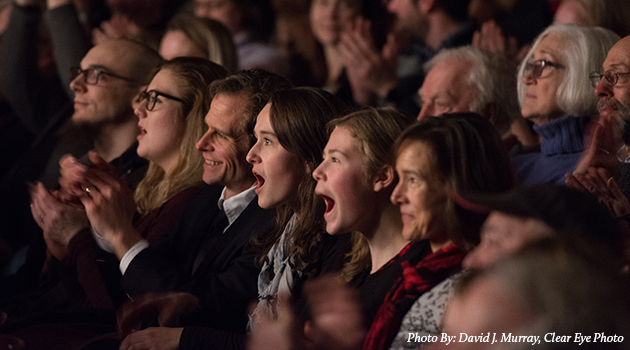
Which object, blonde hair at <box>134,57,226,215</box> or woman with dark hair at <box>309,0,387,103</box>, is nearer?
blonde hair at <box>134,57,226,215</box>

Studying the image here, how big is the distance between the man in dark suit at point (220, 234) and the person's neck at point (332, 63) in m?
1.70

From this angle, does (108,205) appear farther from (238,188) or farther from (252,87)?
(252,87)

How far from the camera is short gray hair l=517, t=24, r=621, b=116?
7.30ft

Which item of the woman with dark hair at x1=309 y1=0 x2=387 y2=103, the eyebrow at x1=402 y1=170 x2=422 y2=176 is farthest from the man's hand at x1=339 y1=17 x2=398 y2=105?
the eyebrow at x1=402 y1=170 x2=422 y2=176

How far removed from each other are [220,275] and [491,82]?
1.28m

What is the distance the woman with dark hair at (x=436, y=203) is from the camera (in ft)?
4.58

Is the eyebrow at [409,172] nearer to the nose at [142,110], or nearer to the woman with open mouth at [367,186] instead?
the woman with open mouth at [367,186]

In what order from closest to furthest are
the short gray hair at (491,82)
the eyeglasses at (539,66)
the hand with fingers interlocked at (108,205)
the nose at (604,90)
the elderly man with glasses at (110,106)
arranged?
1. the nose at (604,90)
2. the hand with fingers interlocked at (108,205)
3. the eyeglasses at (539,66)
4. the short gray hair at (491,82)
5. the elderly man with glasses at (110,106)

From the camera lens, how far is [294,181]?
1930 mm

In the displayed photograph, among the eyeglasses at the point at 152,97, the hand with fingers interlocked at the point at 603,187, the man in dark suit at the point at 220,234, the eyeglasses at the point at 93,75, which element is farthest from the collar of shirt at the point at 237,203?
the eyeglasses at the point at 93,75

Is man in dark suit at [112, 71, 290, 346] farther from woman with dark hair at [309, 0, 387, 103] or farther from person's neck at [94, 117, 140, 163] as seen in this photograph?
woman with dark hair at [309, 0, 387, 103]

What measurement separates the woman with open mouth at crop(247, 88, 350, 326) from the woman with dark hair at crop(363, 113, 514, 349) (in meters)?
0.41

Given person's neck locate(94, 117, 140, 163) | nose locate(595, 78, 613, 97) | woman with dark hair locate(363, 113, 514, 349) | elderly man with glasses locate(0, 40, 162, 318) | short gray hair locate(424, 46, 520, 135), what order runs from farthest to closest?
person's neck locate(94, 117, 140, 163), elderly man with glasses locate(0, 40, 162, 318), short gray hair locate(424, 46, 520, 135), nose locate(595, 78, 613, 97), woman with dark hair locate(363, 113, 514, 349)

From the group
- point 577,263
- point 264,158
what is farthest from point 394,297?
point 264,158
